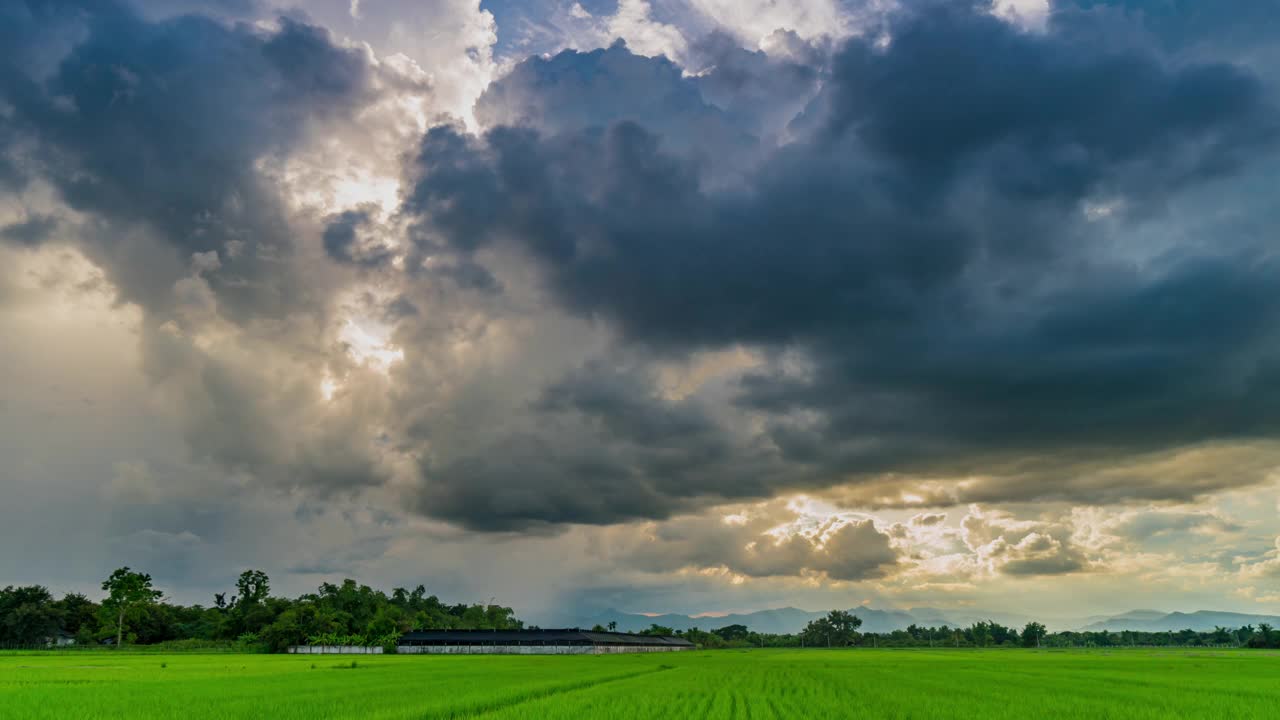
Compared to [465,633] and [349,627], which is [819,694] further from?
[349,627]

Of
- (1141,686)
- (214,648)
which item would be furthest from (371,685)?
(214,648)

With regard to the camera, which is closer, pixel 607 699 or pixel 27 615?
pixel 607 699

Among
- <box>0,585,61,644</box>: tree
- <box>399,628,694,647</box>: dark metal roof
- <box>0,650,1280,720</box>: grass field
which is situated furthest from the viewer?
<box>399,628,694,647</box>: dark metal roof

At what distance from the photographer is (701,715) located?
27047 millimetres

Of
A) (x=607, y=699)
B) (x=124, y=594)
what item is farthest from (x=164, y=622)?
(x=607, y=699)

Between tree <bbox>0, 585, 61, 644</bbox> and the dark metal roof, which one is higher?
tree <bbox>0, 585, 61, 644</bbox>

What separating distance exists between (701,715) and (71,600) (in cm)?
17220

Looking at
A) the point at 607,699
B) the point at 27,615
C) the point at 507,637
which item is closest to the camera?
the point at 607,699

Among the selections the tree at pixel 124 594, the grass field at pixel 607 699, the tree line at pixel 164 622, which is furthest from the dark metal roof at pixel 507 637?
the grass field at pixel 607 699

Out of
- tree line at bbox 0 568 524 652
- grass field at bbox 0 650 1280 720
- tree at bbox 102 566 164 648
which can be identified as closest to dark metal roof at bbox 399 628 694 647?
tree line at bbox 0 568 524 652

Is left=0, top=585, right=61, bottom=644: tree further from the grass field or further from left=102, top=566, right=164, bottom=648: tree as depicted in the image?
the grass field

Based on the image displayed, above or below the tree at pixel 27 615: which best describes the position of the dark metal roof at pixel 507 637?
below

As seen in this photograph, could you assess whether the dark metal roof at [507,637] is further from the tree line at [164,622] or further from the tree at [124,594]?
the tree at [124,594]

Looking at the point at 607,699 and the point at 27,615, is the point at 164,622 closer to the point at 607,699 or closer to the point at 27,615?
the point at 27,615
